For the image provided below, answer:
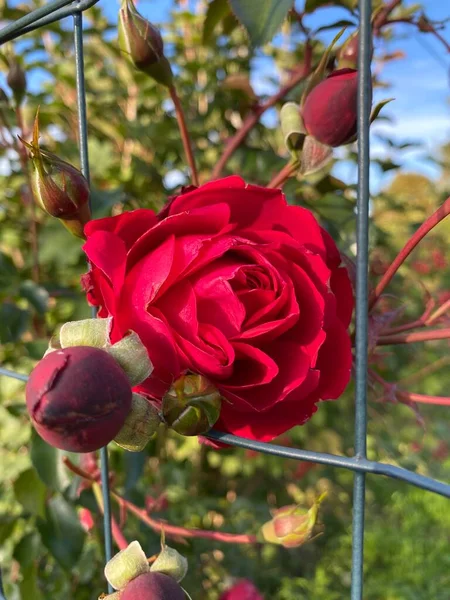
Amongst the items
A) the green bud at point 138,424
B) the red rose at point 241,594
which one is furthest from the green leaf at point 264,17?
the red rose at point 241,594

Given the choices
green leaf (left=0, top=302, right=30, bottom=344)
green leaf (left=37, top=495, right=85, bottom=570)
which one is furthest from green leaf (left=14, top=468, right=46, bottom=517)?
green leaf (left=0, top=302, right=30, bottom=344)

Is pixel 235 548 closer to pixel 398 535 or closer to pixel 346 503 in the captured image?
pixel 346 503

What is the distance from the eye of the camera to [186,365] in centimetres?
28

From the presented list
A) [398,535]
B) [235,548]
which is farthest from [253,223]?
[398,535]

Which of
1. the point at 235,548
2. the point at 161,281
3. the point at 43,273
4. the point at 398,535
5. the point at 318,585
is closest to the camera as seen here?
the point at 161,281

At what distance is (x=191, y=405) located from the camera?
264 millimetres

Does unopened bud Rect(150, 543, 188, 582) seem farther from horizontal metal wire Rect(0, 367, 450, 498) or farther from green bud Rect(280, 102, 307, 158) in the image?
green bud Rect(280, 102, 307, 158)

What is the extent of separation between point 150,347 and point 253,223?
0.09 m

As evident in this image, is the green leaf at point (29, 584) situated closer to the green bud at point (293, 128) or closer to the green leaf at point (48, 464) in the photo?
the green leaf at point (48, 464)

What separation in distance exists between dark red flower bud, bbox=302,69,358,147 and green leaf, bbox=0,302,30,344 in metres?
0.42

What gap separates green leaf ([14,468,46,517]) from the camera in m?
0.61

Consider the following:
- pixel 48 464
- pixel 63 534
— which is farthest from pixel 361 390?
pixel 63 534

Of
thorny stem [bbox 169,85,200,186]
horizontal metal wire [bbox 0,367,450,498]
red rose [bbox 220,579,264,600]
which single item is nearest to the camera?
horizontal metal wire [bbox 0,367,450,498]

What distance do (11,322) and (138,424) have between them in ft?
1.45
